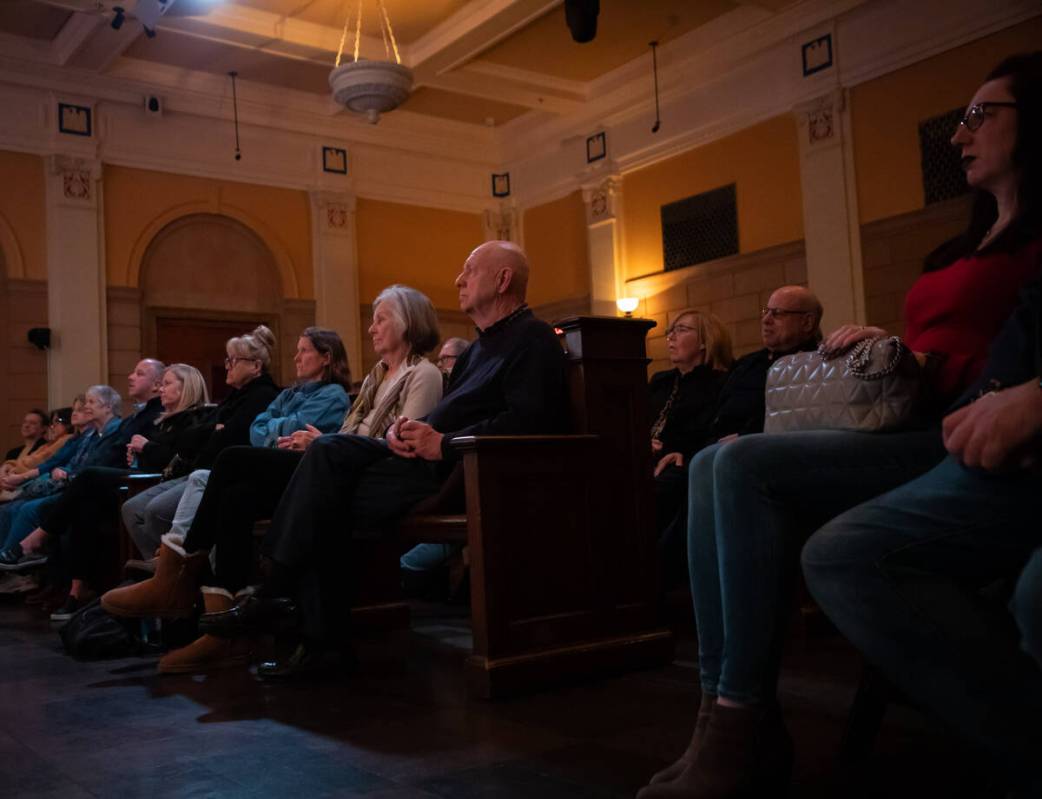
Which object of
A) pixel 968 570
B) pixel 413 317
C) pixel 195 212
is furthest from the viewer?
pixel 195 212

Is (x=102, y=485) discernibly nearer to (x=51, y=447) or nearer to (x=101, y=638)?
(x=101, y=638)

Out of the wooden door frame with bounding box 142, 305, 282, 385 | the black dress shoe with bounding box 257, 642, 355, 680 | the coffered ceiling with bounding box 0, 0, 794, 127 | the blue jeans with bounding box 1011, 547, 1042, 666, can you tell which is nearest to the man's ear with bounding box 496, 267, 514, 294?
Result: the black dress shoe with bounding box 257, 642, 355, 680

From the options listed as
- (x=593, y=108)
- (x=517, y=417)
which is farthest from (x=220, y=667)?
(x=593, y=108)

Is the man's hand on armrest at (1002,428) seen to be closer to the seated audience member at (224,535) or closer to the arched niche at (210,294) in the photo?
the seated audience member at (224,535)

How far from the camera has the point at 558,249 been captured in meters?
9.70

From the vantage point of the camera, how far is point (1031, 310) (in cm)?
112

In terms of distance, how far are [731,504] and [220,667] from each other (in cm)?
186

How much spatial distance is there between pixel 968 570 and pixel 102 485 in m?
3.90

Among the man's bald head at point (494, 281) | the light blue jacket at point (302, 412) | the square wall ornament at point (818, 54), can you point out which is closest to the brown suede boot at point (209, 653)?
the light blue jacket at point (302, 412)

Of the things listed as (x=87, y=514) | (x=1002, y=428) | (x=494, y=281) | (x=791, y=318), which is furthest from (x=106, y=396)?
(x=1002, y=428)

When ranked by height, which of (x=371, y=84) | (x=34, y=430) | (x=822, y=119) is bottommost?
(x=34, y=430)

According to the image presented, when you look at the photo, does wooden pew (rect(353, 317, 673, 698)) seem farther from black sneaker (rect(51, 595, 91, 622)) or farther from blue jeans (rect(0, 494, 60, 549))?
blue jeans (rect(0, 494, 60, 549))

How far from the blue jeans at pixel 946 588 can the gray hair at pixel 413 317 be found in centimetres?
204

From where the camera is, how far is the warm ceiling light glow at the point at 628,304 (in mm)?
8906
